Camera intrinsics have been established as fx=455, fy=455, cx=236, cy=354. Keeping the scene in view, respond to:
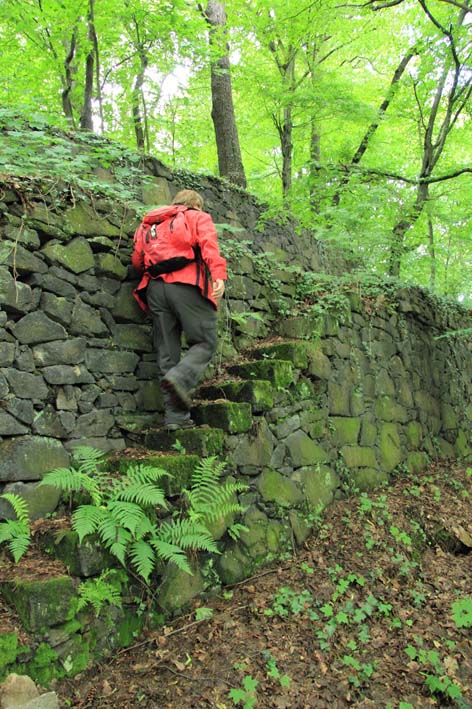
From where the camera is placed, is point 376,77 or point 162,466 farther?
point 376,77

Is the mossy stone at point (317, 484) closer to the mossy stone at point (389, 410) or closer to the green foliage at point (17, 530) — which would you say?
the mossy stone at point (389, 410)

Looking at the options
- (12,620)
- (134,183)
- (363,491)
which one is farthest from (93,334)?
(363,491)

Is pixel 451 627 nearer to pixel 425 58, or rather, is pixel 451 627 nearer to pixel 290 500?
pixel 290 500

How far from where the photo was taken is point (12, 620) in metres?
2.38

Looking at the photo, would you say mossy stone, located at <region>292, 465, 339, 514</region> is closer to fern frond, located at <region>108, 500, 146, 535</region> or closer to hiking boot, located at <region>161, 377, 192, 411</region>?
hiking boot, located at <region>161, 377, 192, 411</region>

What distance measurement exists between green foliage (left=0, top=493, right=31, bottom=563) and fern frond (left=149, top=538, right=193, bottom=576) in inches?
29.6

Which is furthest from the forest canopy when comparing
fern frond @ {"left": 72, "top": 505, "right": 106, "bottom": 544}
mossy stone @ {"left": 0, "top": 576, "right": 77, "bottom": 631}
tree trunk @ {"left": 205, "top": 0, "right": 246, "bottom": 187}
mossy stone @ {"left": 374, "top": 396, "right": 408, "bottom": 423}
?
mossy stone @ {"left": 0, "top": 576, "right": 77, "bottom": 631}

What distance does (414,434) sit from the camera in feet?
22.0

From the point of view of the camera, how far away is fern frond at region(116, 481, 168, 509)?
2.78m

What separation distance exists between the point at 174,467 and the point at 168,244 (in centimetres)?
177

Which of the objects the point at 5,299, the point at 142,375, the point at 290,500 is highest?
the point at 5,299

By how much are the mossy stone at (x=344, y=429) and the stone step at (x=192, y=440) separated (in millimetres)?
1953

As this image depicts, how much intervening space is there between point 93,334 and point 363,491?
3527mm

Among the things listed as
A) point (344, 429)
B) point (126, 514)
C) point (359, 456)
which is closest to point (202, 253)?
point (126, 514)
